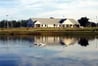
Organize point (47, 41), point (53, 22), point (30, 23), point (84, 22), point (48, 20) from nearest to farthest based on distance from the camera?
point (47, 41) < point (53, 22) < point (48, 20) < point (30, 23) < point (84, 22)

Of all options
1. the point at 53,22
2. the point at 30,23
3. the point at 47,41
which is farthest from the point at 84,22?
the point at 47,41

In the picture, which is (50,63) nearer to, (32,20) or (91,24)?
(32,20)

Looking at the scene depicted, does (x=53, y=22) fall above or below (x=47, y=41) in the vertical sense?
above

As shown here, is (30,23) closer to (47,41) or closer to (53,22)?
(53,22)

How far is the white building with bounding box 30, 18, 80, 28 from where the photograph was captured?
9888 cm

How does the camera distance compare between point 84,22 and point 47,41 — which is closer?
point 47,41

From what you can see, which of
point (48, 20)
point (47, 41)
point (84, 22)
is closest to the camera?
point (47, 41)

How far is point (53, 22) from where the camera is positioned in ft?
331

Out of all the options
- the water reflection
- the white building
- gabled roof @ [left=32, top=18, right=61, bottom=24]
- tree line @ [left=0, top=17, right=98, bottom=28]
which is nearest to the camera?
the water reflection

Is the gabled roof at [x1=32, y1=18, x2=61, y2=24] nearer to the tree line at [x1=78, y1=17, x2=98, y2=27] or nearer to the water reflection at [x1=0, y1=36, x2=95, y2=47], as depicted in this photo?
the tree line at [x1=78, y1=17, x2=98, y2=27]

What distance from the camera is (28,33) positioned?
7225 centimetres

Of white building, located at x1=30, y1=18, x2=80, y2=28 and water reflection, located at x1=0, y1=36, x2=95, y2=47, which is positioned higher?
white building, located at x1=30, y1=18, x2=80, y2=28

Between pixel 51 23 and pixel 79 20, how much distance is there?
11197 mm

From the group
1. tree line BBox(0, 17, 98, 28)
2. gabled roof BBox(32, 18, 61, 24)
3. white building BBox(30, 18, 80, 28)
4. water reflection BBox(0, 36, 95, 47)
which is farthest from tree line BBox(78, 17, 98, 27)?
water reflection BBox(0, 36, 95, 47)
